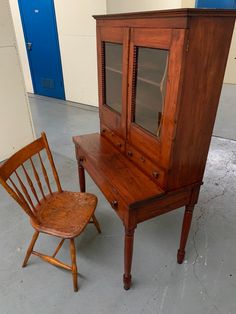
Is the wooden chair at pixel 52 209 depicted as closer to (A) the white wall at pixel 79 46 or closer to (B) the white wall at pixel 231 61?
(A) the white wall at pixel 79 46

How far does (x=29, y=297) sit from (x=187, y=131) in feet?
4.27

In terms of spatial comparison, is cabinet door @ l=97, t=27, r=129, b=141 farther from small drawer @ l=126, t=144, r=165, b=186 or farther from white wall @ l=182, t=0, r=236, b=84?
white wall @ l=182, t=0, r=236, b=84

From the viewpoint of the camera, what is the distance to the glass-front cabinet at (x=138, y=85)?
1.01 metres

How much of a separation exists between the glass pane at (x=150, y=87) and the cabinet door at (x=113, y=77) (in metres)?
0.09

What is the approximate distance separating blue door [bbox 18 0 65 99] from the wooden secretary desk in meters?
3.46

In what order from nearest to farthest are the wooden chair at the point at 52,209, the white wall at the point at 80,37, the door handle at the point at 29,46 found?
1. the wooden chair at the point at 52,209
2. the white wall at the point at 80,37
3. the door handle at the point at 29,46

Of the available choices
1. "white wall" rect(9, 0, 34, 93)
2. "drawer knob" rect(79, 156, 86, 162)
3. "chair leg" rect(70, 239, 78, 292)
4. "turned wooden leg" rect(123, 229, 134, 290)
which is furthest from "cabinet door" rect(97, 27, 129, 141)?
"white wall" rect(9, 0, 34, 93)

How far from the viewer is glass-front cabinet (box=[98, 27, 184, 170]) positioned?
101 centimetres

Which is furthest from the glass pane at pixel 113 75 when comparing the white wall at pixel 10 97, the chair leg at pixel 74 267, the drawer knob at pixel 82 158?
the white wall at pixel 10 97

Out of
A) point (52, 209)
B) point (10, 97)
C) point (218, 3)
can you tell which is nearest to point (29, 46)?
point (10, 97)

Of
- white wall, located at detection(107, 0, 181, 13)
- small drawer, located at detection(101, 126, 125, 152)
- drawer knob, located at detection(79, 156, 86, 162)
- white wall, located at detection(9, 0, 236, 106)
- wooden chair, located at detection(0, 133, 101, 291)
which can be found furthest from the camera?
white wall, located at detection(9, 0, 236, 106)

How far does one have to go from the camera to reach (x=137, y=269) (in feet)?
5.10

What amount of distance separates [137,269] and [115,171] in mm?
709

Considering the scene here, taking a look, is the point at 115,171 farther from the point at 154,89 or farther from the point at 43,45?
the point at 43,45
